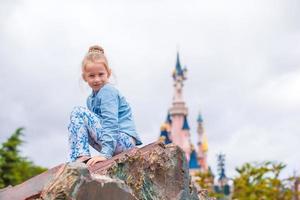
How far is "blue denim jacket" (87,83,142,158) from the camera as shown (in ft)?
14.6

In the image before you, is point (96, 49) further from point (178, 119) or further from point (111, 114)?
point (178, 119)

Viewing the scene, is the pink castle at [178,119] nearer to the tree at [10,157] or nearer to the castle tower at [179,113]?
the castle tower at [179,113]

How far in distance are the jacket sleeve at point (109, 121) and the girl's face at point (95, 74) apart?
0.07 meters

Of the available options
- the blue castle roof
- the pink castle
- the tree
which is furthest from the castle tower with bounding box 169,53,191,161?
the tree

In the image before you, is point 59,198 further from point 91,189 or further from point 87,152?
point 87,152

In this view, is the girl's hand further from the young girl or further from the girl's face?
the girl's face

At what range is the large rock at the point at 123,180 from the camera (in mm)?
3641

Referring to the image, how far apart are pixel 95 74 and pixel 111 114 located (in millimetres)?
313

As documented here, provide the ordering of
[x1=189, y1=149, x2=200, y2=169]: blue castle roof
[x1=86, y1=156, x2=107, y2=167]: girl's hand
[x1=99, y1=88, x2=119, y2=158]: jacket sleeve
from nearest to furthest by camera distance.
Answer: [x1=86, y1=156, x2=107, y2=167]: girl's hand < [x1=99, y1=88, x2=119, y2=158]: jacket sleeve < [x1=189, y1=149, x2=200, y2=169]: blue castle roof

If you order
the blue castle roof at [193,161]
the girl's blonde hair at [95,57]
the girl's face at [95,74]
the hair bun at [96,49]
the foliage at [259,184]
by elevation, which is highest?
the blue castle roof at [193,161]

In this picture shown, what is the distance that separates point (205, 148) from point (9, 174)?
82.5 feet

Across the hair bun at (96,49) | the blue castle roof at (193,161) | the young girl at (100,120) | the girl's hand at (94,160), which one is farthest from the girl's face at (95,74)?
the blue castle roof at (193,161)

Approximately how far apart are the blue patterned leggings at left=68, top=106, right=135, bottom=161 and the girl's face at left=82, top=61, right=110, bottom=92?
0.22 meters

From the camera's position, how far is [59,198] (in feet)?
11.8
